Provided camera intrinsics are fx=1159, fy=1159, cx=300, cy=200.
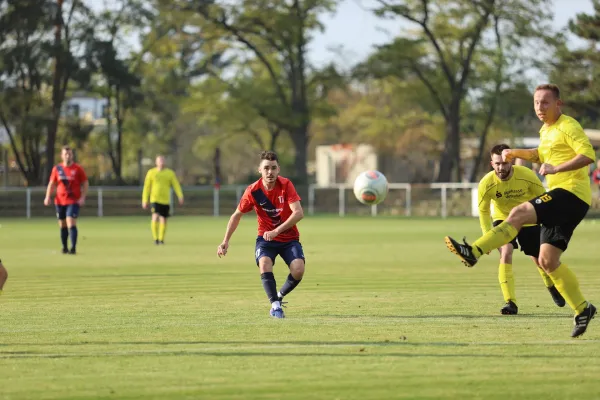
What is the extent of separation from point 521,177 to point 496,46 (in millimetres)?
51884

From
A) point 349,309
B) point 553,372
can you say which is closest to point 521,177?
point 349,309

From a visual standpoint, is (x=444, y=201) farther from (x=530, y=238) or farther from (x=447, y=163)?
(x=530, y=238)

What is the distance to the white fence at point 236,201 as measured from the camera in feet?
173

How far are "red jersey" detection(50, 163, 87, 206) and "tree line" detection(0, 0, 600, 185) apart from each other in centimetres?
3386

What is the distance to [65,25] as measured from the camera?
58.8 m

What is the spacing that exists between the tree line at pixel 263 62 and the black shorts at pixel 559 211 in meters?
47.3

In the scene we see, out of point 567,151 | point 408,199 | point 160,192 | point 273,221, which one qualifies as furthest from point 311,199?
point 567,151

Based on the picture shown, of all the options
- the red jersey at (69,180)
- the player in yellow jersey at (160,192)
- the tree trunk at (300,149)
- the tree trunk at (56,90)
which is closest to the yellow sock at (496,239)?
the red jersey at (69,180)

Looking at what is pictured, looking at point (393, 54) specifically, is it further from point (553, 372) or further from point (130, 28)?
point (553, 372)

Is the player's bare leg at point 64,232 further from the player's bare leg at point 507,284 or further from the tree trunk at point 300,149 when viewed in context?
the tree trunk at point 300,149

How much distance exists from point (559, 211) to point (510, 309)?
8.94 feet

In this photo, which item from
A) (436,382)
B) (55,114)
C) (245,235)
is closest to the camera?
(436,382)

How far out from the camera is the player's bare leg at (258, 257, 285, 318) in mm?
11812

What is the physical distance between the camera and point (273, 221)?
12.2 meters
